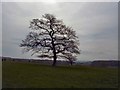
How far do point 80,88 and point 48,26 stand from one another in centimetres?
2393

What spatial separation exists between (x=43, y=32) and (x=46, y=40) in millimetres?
1350

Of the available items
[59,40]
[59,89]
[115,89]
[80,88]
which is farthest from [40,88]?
[59,40]

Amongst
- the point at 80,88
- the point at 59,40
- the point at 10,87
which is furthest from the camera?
the point at 59,40

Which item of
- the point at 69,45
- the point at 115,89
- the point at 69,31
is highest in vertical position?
the point at 69,31

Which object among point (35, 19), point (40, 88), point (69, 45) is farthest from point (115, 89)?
point (35, 19)

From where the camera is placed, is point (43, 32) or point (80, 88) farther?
point (43, 32)

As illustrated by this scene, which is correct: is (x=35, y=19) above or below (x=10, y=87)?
above

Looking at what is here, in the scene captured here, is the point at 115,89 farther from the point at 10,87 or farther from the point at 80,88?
the point at 10,87

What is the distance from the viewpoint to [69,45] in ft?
114

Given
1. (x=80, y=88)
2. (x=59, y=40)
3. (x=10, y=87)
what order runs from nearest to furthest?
1. (x=10, y=87)
2. (x=80, y=88)
3. (x=59, y=40)

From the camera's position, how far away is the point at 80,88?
479 inches

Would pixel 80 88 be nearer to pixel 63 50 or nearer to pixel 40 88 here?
pixel 40 88

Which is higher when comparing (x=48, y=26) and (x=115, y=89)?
(x=48, y=26)

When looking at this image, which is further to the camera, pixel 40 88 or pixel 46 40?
pixel 46 40
